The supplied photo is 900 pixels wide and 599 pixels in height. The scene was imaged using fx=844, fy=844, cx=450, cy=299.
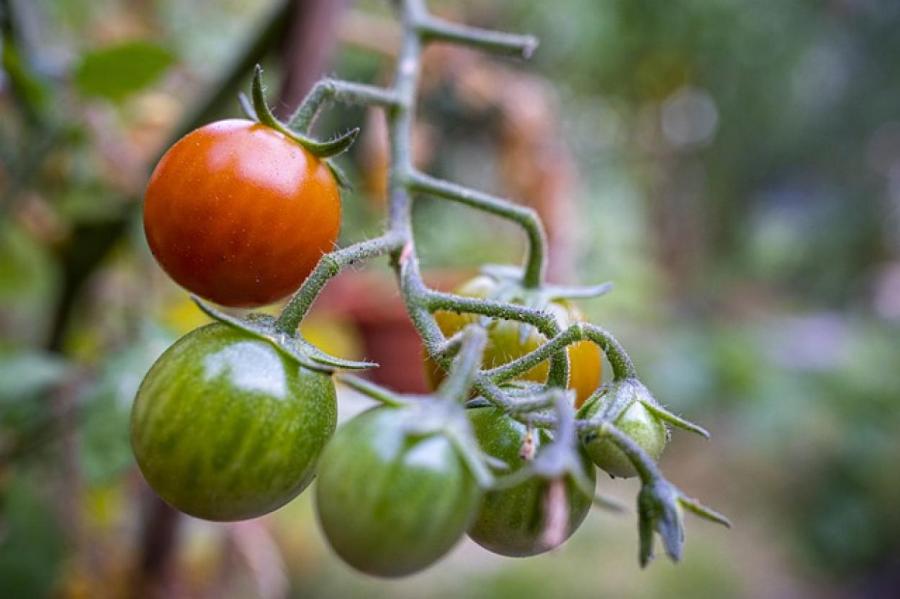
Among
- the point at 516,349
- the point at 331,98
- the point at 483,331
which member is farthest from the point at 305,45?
the point at 483,331

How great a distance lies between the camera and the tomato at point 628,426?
0.36 m

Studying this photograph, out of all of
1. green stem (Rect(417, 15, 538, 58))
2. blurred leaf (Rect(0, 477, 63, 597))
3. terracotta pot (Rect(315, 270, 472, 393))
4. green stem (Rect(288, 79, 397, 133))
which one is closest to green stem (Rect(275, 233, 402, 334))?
green stem (Rect(288, 79, 397, 133))

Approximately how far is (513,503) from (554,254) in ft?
2.75

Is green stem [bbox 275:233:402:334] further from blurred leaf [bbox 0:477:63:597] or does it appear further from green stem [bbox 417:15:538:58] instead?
blurred leaf [bbox 0:477:63:597]

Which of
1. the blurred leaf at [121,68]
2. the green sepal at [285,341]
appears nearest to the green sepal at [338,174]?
the green sepal at [285,341]

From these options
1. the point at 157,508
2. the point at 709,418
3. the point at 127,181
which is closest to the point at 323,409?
the point at 157,508

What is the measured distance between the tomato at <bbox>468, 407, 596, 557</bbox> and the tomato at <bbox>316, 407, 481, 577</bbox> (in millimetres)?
51

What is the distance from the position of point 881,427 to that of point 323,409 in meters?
2.93

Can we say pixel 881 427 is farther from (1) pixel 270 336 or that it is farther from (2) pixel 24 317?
(1) pixel 270 336

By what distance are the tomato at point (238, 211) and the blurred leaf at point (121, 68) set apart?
1.25 ft

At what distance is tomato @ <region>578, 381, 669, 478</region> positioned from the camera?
1.18 feet

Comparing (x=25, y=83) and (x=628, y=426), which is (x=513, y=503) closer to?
(x=628, y=426)

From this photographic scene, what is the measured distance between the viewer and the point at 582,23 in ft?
9.05

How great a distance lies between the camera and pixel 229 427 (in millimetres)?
372
